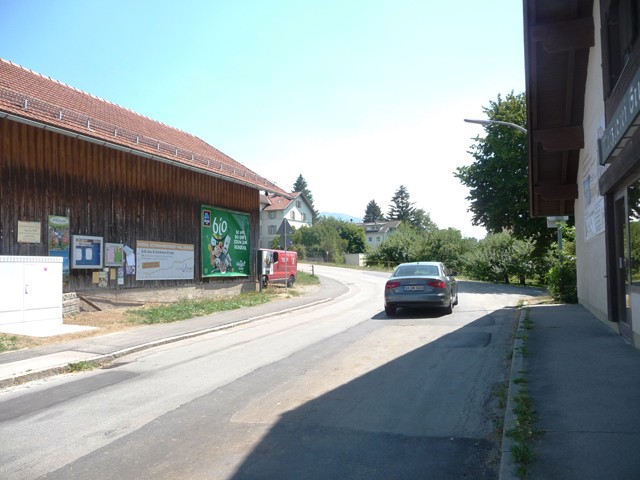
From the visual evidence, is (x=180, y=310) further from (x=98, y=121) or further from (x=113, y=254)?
(x=98, y=121)

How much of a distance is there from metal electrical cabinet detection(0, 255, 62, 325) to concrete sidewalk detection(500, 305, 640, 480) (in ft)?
34.5

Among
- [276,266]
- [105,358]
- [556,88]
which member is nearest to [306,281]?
[276,266]

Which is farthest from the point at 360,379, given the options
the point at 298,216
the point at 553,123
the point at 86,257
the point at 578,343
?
the point at 298,216

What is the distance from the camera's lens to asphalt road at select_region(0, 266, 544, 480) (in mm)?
4117

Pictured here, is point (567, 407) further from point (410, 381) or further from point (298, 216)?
point (298, 216)

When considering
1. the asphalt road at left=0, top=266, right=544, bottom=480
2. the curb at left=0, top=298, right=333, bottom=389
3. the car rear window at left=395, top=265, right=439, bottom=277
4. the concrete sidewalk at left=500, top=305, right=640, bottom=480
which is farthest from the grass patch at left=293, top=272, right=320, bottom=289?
the concrete sidewalk at left=500, top=305, right=640, bottom=480

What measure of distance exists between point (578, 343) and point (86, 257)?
13.5 meters

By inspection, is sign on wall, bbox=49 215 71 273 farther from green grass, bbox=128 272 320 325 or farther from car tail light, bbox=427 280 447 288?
car tail light, bbox=427 280 447 288

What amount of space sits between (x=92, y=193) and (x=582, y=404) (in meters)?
14.9

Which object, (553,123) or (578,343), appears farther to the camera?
(553,123)

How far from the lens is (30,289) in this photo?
12.0 m

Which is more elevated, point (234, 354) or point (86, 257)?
point (86, 257)

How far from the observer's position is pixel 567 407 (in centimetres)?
500

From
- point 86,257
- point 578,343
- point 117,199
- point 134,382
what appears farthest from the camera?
point 117,199
